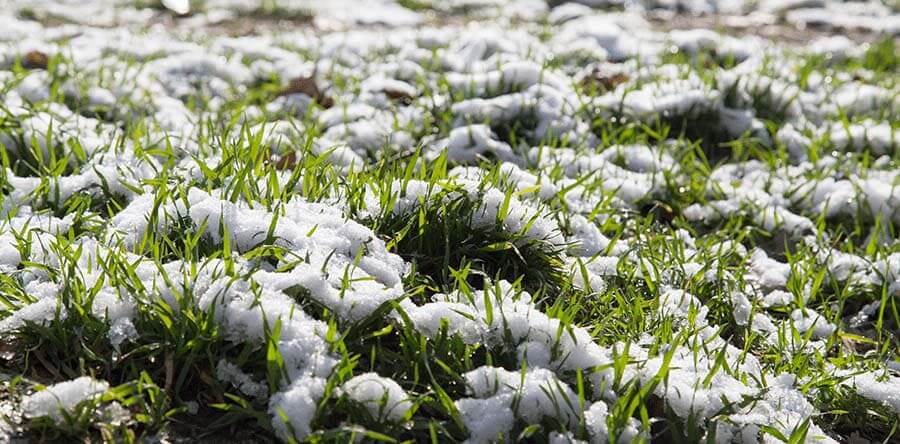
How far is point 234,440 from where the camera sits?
5.76ft

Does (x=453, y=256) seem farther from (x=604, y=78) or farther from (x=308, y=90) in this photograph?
(x=604, y=78)

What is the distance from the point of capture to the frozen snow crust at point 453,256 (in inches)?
70.5

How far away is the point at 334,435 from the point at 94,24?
17.1 feet

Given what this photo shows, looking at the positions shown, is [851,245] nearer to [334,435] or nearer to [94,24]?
[334,435]

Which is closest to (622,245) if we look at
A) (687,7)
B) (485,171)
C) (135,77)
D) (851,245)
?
(485,171)

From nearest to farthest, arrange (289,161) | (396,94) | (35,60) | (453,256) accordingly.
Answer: (453,256), (289,161), (396,94), (35,60)

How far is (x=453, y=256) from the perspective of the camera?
7.40 feet

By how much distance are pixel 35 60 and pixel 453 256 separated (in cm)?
271

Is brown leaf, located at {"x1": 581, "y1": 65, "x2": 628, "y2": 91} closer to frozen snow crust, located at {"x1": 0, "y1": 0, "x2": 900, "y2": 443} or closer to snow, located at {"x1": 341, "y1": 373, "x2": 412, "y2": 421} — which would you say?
frozen snow crust, located at {"x1": 0, "y1": 0, "x2": 900, "y2": 443}

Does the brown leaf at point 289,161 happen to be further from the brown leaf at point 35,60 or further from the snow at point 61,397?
A: the brown leaf at point 35,60

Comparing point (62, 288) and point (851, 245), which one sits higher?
point (62, 288)

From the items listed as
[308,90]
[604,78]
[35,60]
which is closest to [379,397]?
[308,90]

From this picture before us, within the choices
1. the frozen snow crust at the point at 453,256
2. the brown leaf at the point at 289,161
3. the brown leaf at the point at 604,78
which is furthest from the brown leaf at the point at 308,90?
the brown leaf at the point at 604,78

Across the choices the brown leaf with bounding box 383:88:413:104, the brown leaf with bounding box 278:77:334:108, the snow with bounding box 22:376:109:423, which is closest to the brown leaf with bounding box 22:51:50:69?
the brown leaf with bounding box 278:77:334:108
